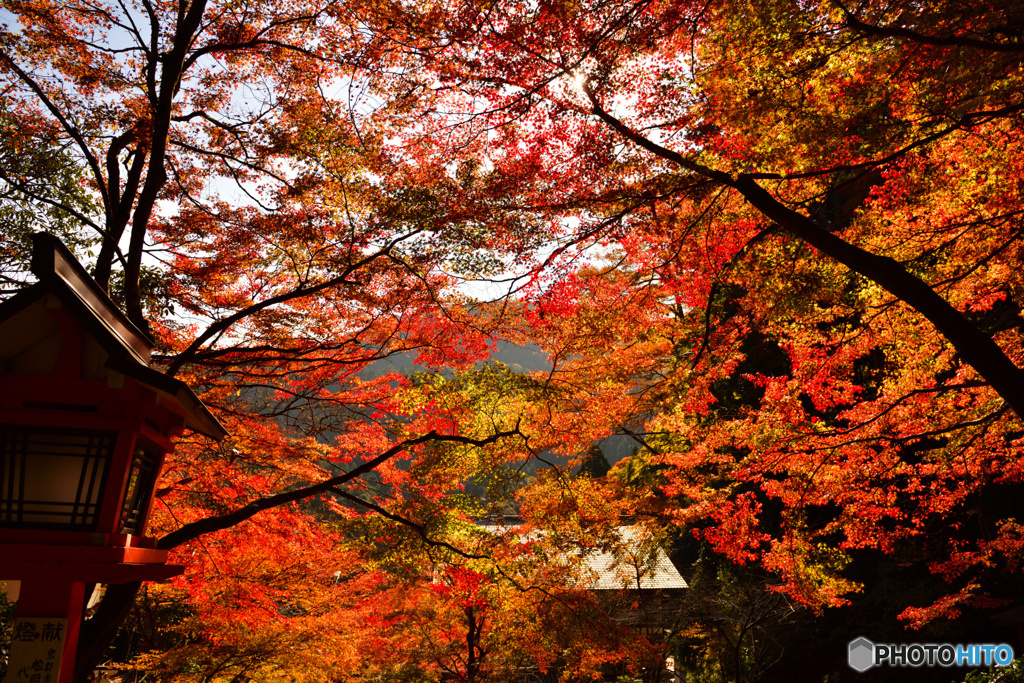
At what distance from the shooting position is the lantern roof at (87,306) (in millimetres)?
2490

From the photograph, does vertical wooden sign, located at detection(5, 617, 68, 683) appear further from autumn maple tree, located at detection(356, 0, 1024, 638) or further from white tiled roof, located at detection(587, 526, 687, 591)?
Answer: white tiled roof, located at detection(587, 526, 687, 591)

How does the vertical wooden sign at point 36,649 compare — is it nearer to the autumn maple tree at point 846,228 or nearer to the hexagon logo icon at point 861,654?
the autumn maple tree at point 846,228

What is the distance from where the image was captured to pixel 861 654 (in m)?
12.0

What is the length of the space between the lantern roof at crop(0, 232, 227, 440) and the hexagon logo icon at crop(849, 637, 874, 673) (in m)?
13.6

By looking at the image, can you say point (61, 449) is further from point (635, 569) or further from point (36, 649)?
point (635, 569)

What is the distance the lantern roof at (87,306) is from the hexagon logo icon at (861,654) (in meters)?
13.6

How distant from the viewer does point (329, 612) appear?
406 inches

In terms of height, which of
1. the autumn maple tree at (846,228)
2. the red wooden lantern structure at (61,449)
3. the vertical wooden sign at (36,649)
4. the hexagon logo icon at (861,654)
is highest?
the autumn maple tree at (846,228)

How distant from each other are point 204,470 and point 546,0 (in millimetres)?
5585

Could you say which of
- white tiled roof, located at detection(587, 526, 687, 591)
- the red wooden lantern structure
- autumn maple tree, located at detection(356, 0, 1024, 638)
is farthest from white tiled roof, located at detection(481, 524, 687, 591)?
the red wooden lantern structure

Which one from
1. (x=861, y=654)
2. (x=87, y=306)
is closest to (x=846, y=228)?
(x=87, y=306)

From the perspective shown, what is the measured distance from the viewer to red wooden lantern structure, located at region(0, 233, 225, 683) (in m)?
2.44

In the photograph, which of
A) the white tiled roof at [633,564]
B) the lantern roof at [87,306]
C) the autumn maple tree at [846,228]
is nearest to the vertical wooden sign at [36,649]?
the lantern roof at [87,306]

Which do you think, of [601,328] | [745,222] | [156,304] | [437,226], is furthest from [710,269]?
[156,304]
